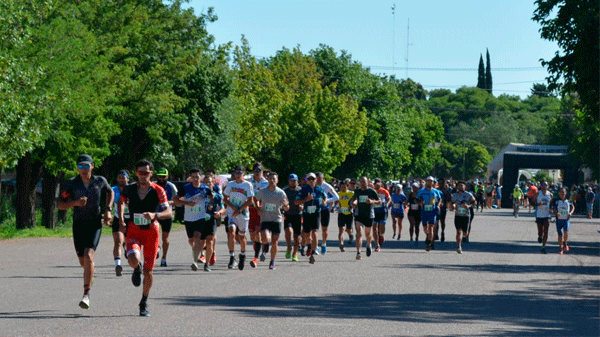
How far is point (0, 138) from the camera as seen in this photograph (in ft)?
83.6

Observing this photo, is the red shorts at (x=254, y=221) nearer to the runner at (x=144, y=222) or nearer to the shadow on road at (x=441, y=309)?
the shadow on road at (x=441, y=309)

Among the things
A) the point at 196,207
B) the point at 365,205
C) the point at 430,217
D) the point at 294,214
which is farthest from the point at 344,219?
the point at 196,207

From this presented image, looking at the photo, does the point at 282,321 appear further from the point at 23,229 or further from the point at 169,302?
the point at 23,229

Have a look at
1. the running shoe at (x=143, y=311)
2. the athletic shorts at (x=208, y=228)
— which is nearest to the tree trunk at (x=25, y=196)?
the athletic shorts at (x=208, y=228)

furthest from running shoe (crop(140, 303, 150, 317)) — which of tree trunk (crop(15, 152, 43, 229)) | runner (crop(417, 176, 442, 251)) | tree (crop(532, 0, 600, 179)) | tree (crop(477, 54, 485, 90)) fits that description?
tree (crop(477, 54, 485, 90))

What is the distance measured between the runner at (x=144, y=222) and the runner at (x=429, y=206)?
14780 mm

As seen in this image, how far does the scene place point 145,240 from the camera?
11680mm

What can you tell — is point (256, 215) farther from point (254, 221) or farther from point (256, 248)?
point (256, 248)

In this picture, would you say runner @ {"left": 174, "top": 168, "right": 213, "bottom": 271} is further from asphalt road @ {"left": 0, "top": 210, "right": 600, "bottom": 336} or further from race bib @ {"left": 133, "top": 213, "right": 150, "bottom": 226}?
race bib @ {"left": 133, "top": 213, "right": 150, "bottom": 226}

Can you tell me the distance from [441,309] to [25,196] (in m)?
23.9

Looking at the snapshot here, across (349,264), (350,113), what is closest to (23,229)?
(349,264)

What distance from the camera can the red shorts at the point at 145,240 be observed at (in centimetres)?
1162

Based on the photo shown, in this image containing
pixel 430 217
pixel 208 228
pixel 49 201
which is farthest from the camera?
pixel 49 201

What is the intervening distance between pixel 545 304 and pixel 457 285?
2543 millimetres
